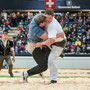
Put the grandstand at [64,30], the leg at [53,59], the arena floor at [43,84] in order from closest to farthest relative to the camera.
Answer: the arena floor at [43,84] < the leg at [53,59] < the grandstand at [64,30]

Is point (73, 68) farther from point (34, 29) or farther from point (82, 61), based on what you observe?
point (34, 29)

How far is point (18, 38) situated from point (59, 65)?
15.3ft

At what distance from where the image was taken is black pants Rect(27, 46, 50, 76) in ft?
23.0

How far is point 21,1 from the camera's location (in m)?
26.0

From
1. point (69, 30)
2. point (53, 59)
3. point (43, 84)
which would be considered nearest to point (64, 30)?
point (69, 30)

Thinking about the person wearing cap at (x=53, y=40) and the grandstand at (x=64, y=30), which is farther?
the grandstand at (x=64, y=30)

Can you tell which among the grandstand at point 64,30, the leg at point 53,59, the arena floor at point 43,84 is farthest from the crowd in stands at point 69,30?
the leg at point 53,59

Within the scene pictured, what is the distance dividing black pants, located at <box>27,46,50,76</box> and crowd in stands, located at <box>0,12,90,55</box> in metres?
9.43

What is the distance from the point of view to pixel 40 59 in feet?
23.1

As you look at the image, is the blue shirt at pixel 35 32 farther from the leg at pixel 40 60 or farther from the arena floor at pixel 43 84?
the arena floor at pixel 43 84

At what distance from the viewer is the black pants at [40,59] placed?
702cm

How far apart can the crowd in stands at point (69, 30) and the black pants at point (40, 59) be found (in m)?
9.43

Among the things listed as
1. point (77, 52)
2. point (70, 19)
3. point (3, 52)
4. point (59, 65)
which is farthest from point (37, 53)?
point (70, 19)

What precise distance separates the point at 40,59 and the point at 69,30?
46.6 ft
